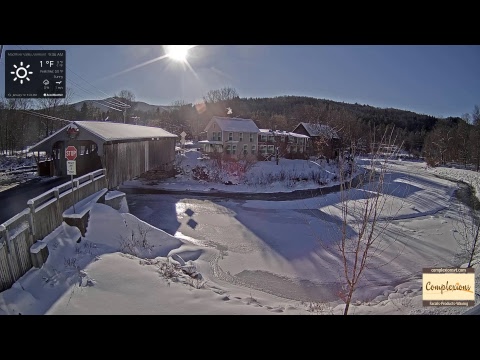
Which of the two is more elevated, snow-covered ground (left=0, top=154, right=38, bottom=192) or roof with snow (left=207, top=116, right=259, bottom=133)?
roof with snow (left=207, top=116, right=259, bottom=133)

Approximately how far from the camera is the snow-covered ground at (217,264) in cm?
332

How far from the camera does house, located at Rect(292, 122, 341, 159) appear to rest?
24.3 meters

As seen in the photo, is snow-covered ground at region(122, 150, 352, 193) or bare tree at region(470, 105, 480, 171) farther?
snow-covered ground at region(122, 150, 352, 193)

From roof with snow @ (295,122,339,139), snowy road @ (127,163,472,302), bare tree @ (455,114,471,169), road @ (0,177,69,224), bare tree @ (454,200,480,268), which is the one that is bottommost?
snowy road @ (127,163,472,302)

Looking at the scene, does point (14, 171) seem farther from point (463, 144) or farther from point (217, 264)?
point (463, 144)

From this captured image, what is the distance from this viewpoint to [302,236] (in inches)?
350

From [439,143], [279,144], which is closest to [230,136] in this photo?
[279,144]

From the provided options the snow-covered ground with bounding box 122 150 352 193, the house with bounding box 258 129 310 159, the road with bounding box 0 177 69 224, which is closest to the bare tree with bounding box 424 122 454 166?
the snow-covered ground with bounding box 122 150 352 193

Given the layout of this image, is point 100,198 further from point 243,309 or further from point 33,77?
point 243,309

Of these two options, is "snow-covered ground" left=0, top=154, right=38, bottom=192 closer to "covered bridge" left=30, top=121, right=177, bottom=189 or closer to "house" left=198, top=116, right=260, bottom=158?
"covered bridge" left=30, top=121, right=177, bottom=189
